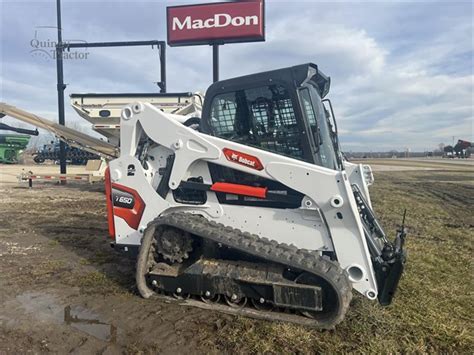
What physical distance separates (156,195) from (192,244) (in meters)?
0.73

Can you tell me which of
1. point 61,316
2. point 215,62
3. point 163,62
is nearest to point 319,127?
point 61,316

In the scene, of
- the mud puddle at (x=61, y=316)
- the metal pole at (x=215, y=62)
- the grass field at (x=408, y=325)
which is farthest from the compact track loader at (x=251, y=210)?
the metal pole at (x=215, y=62)

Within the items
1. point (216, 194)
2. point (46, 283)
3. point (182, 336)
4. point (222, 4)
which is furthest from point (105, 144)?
point (182, 336)

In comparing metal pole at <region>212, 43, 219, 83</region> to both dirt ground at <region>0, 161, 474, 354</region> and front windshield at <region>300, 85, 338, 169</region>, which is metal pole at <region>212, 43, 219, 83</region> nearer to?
dirt ground at <region>0, 161, 474, 354</region>

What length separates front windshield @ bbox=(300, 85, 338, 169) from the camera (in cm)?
425

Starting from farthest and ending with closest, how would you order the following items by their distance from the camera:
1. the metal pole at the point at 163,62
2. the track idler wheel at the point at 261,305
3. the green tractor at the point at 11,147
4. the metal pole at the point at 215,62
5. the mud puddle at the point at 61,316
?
the green tractor at the point at 11,147, the metal pole at the point at 163,62, the metal pole at the point at 215,62, the track idler wheel at the point at 261,305, the mud puddle at the point at 61,316

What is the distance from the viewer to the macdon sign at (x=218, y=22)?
46.3 feet

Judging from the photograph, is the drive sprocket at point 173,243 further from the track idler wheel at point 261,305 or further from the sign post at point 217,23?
the sign post at point 217,23

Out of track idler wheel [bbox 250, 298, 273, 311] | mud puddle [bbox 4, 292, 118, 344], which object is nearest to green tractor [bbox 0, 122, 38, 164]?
mud puddle [bbox 4, 292, 118, 344]

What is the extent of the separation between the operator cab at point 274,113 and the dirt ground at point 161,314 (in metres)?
1.72

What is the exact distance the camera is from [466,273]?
531cm

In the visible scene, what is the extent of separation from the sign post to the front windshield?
990 centimetres

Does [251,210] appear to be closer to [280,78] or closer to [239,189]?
[239,189]

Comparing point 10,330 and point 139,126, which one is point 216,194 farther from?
point 10,330
